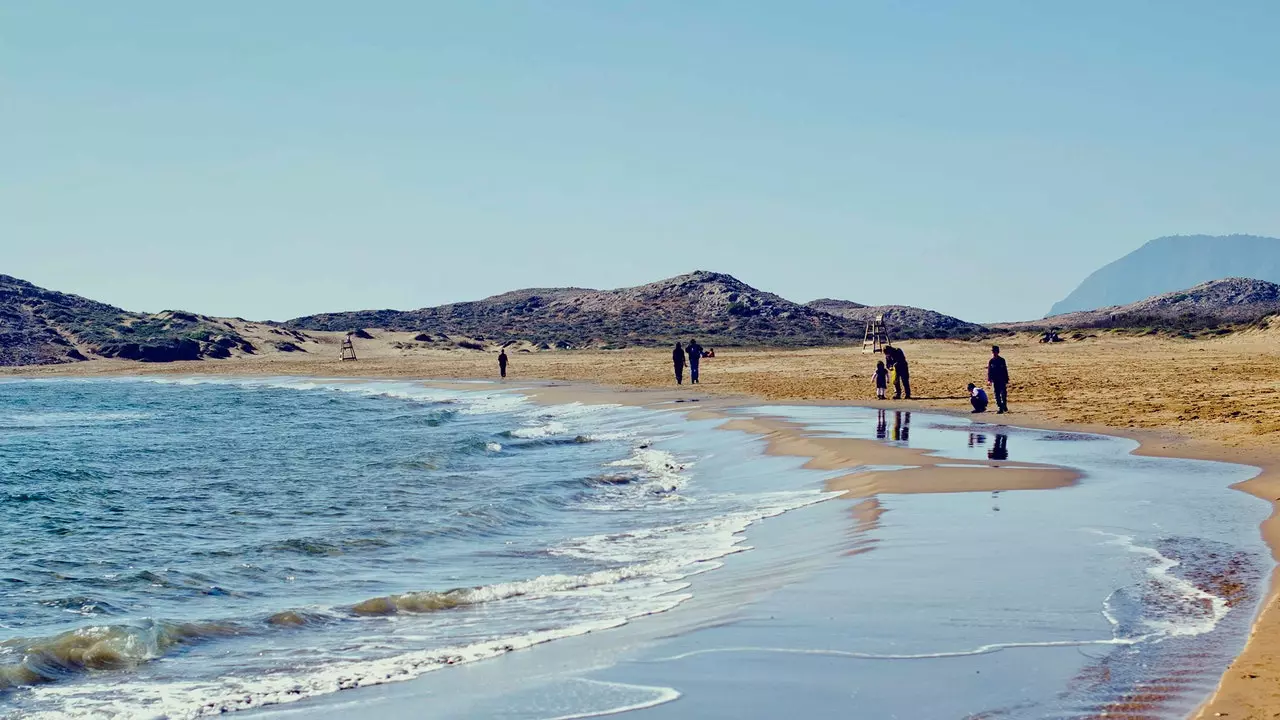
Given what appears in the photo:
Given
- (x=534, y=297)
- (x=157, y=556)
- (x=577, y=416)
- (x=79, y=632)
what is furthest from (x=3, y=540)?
(x=534, y=297)

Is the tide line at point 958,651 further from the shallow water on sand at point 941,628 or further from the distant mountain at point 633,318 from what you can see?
the distant mountain at point 633,318

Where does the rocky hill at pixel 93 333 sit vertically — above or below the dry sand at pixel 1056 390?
above

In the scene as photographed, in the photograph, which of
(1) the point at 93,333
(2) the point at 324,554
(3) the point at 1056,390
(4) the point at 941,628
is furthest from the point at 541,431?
(1) the point at 93,333

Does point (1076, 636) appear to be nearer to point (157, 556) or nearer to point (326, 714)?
point (326, 714)

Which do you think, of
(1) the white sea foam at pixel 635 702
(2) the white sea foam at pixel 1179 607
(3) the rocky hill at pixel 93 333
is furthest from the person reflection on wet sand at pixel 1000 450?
(3) the rocky hill at pixel 93 333

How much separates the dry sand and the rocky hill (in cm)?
1513

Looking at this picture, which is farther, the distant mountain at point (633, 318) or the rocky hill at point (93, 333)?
the distant mountain at point (633, 318)

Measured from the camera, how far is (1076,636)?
7.01m

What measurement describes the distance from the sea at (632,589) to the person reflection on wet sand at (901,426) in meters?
0.21

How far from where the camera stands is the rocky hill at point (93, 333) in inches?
3551

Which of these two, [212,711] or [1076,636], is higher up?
[1076,636]

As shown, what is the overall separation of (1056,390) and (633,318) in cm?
8969

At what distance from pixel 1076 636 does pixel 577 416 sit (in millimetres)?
25536

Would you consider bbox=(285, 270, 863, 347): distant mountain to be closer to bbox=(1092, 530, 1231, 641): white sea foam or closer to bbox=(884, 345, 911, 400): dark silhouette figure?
bbox=(884, 345, 911, 400): dark silhouette figure
